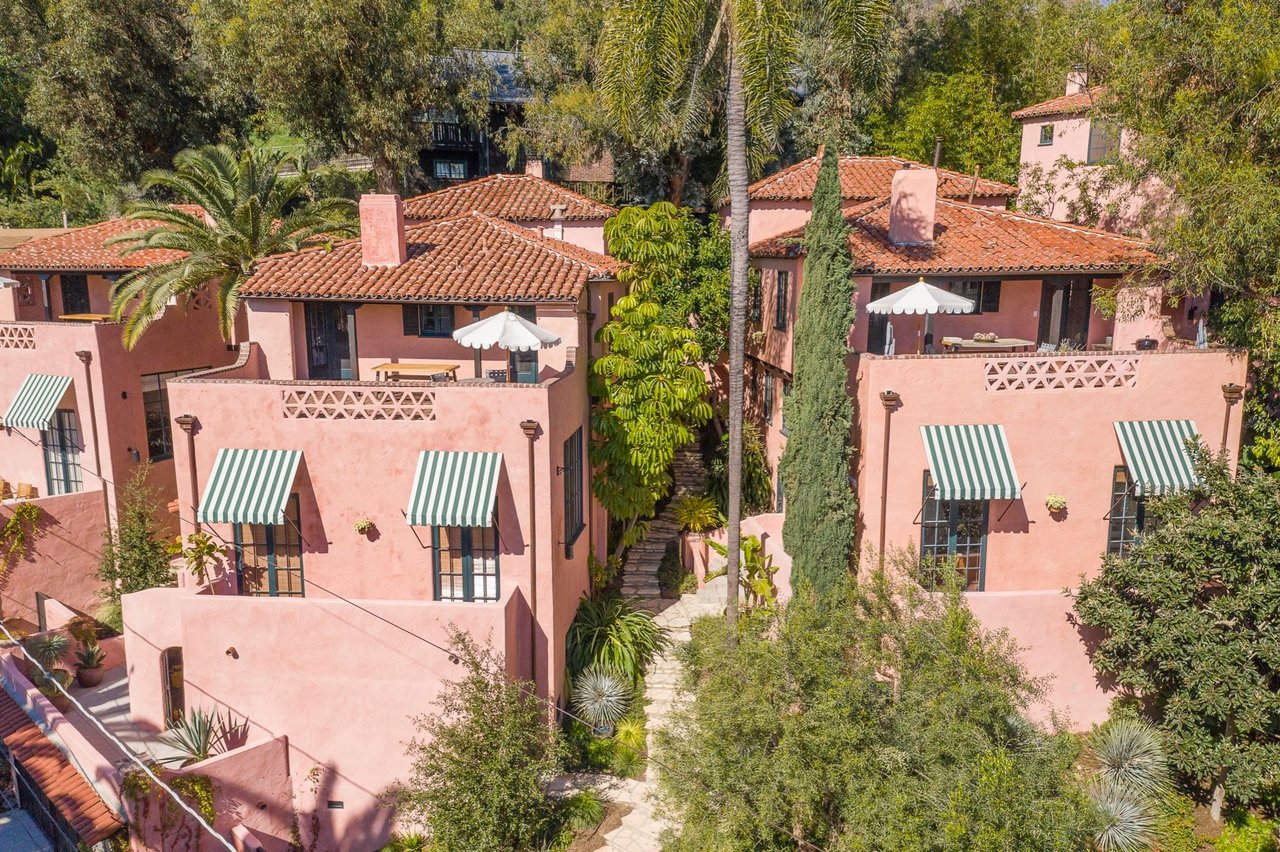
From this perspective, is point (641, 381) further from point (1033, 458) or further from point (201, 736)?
point (201, 736)

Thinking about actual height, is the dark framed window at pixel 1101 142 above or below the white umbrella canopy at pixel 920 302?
above

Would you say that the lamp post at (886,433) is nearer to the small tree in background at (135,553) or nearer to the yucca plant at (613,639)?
the yucca plant at (613,639)

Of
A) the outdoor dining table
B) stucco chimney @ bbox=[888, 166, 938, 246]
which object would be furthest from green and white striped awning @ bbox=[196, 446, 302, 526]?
the outdoor dining table

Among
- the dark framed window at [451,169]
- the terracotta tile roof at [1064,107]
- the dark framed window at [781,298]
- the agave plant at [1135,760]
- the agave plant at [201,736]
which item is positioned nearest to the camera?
the agave plant at [1135,760]

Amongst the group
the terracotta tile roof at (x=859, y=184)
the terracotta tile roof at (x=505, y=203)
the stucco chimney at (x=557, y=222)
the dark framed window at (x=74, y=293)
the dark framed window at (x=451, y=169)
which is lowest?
the dark framed window at (x=74, y=293)

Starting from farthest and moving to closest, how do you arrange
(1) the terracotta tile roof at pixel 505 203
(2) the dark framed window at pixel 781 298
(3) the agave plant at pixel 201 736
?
(1) the terracotta tile roof at pixel 505 203
(2) the dark framed window at pixel 781 298
(3) the agave plant at pixel 201 736

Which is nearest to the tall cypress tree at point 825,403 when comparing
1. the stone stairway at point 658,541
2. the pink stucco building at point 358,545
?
the pink stucco building at point 358,545
